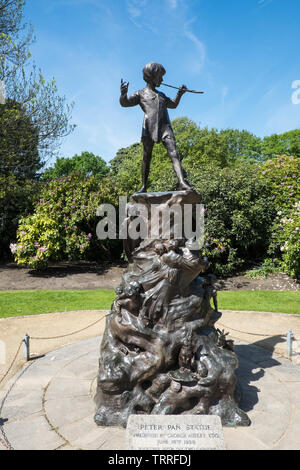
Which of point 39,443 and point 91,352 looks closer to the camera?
point 39,443

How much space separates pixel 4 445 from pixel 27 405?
93 cm

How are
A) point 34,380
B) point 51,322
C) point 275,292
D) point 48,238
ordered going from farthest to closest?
point 48,238
point 275,292
point 51,322
point 34,380

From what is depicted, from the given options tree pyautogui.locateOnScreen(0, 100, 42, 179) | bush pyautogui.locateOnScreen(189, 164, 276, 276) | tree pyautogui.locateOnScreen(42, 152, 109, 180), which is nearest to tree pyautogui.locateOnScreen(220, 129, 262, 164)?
tree pyautogui.locateOnScreen(42, 152, 109, 180)

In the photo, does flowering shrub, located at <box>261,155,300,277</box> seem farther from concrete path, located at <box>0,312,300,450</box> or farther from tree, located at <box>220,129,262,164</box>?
tree, located at <box>220,129,262,164</box>

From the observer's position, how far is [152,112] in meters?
6.24

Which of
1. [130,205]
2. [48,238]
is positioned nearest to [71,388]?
[130,205]

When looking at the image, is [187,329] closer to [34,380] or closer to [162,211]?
[162,211]

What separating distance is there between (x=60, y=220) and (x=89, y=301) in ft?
18.4

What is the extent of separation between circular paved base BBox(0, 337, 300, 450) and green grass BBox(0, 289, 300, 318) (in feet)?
11.6

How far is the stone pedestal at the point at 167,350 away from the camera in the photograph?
4602 mm

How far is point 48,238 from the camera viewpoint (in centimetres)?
1485
